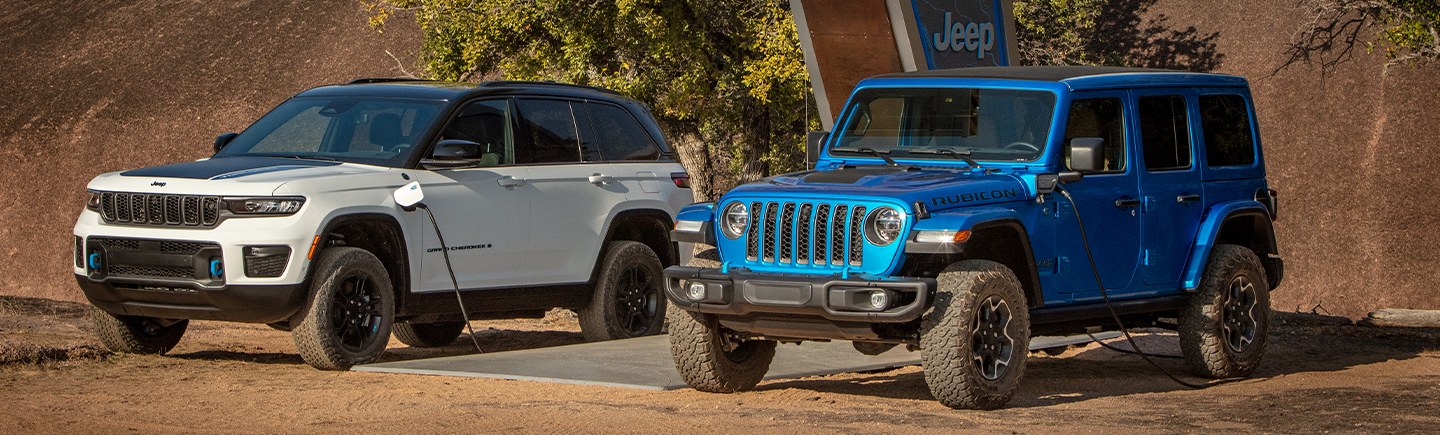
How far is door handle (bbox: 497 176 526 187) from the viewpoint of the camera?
997cm

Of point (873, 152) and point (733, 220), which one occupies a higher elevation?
point (873, 152)

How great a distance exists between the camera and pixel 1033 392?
8.61 meters

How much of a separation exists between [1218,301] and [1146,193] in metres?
1.00

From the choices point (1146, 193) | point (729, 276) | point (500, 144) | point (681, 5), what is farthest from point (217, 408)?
point (681, 5)

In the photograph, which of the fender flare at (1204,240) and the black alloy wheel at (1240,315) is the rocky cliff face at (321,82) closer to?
the black alloy wheel at (1240,315)

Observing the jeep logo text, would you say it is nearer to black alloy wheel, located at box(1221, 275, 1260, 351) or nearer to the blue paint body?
the blue paint body

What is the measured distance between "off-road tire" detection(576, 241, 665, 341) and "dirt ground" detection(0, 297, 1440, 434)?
148cm

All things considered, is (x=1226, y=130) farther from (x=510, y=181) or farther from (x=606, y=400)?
(x=510, y=181)

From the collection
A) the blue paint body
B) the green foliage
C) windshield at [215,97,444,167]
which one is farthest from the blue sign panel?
the green foliage

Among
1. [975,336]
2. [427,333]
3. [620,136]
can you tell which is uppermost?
[620,136]

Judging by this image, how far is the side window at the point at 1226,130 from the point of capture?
9516 mm

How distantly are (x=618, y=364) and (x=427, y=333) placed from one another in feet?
10.3

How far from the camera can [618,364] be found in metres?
9.13

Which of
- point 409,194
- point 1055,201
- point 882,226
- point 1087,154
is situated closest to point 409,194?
point 409,194
